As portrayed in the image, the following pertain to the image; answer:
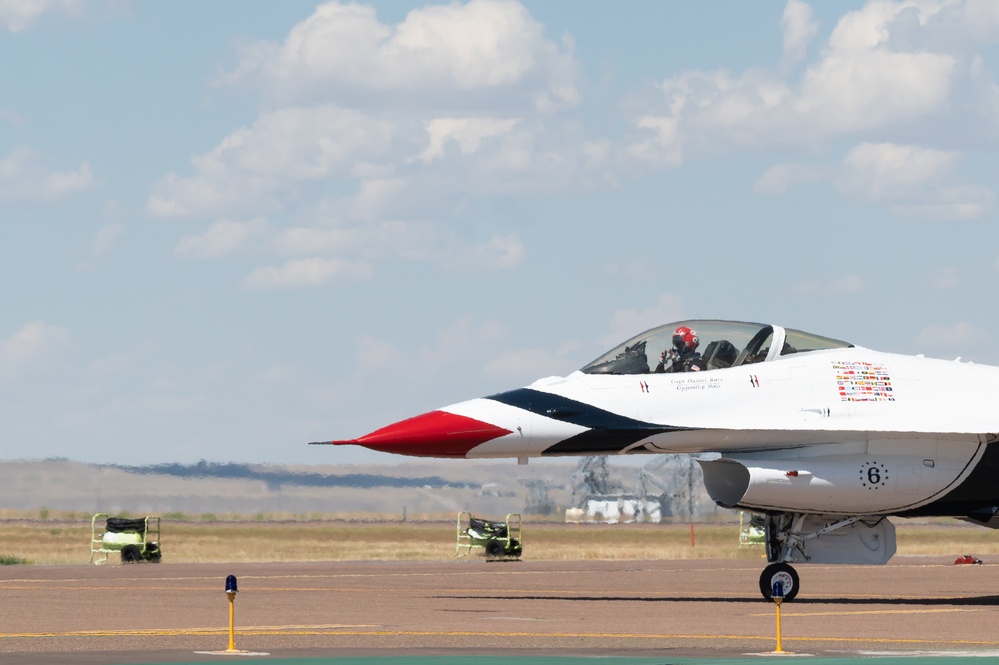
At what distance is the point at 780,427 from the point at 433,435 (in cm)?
456

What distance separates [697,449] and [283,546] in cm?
2651

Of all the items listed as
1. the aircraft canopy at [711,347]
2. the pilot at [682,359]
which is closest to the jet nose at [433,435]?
the aircraft canopy at [711,347]

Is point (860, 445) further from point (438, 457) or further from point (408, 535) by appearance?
point (408, 535)

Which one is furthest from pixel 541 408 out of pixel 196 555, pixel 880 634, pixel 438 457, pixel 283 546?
pixel 283 546

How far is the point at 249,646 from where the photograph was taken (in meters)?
15.6

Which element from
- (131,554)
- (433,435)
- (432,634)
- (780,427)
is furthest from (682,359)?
(131,554)

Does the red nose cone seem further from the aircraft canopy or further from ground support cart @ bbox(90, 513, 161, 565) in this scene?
ground support cart @ bbox(90, 513, 161, 565)

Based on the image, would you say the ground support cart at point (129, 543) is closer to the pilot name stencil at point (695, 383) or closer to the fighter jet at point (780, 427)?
the fighter jet at point (780, 427)

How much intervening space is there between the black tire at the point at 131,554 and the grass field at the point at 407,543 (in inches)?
16.8

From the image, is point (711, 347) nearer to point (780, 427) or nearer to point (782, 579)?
point (780, 427)

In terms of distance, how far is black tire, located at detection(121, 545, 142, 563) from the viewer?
3512 centimetres

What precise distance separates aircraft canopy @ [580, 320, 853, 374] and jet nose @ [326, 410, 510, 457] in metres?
1.76

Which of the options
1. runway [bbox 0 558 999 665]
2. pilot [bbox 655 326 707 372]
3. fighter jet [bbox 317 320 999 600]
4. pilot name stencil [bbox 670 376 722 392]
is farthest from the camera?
pilot [bbox 655 326 707 372]

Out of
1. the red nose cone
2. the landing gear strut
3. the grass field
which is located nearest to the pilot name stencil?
the landing gear strut
